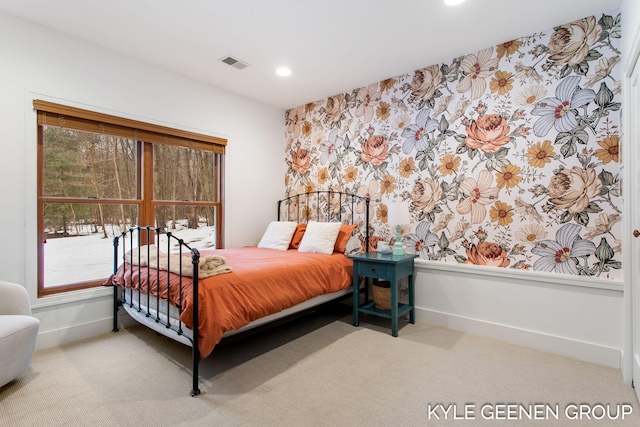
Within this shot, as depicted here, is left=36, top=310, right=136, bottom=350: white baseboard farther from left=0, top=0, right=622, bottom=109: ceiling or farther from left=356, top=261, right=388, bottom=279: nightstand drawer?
left=0, top=0, right=622, bottom=109: ceiling

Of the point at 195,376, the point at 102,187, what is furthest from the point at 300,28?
the point at 195,376

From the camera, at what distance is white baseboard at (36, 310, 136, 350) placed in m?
2.53

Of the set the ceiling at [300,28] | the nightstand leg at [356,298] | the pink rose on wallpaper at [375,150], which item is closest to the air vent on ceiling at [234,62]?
the ceiling at [300,28]

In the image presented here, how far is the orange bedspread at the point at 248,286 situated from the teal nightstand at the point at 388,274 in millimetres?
181

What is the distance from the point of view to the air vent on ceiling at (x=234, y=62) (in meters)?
3.02

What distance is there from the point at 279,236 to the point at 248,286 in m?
1.57

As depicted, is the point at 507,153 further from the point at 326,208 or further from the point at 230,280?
the point at 230,280

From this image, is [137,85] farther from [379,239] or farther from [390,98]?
[379,239]

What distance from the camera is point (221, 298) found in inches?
80.4

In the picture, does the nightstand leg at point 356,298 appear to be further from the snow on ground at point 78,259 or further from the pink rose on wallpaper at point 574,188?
the snow on ground at point 78,259

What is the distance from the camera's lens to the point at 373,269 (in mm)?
2996

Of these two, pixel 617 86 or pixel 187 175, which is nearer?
pixel 617 86

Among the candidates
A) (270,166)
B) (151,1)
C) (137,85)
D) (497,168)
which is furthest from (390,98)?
(137,85)

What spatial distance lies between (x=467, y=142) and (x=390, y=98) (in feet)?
3.28
